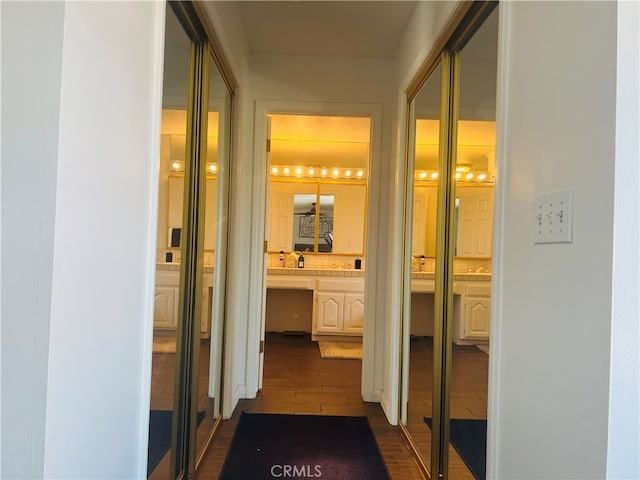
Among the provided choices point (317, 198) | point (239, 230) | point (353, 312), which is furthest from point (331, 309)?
point (239, 230)

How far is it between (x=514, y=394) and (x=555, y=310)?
12.1 inches

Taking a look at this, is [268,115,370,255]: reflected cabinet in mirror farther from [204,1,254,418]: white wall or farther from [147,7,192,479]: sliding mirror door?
[147,7,192,479]: sliding mirror door

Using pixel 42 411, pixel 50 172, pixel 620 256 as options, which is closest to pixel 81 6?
pixel 50 172

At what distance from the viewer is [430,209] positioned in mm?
2072

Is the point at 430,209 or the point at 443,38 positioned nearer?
the point at 443,38

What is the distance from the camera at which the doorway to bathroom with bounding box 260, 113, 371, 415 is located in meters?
4.46

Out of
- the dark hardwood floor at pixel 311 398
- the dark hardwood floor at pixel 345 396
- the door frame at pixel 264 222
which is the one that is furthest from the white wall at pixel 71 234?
the door frame at pixel 264 222

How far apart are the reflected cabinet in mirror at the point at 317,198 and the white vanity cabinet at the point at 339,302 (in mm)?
542

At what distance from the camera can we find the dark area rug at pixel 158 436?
1304 mm

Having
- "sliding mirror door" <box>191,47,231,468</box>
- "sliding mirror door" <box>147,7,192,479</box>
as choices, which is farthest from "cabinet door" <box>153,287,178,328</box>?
"sliding mirror door" <box>191,47,231,468</box>

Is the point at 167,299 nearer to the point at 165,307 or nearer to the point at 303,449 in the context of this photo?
the point at 165,307

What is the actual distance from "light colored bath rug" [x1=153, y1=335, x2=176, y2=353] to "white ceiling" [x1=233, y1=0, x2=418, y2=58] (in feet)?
6.27

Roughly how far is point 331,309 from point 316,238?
0.94 meters

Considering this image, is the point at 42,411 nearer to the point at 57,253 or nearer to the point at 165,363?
the point at 57,253
